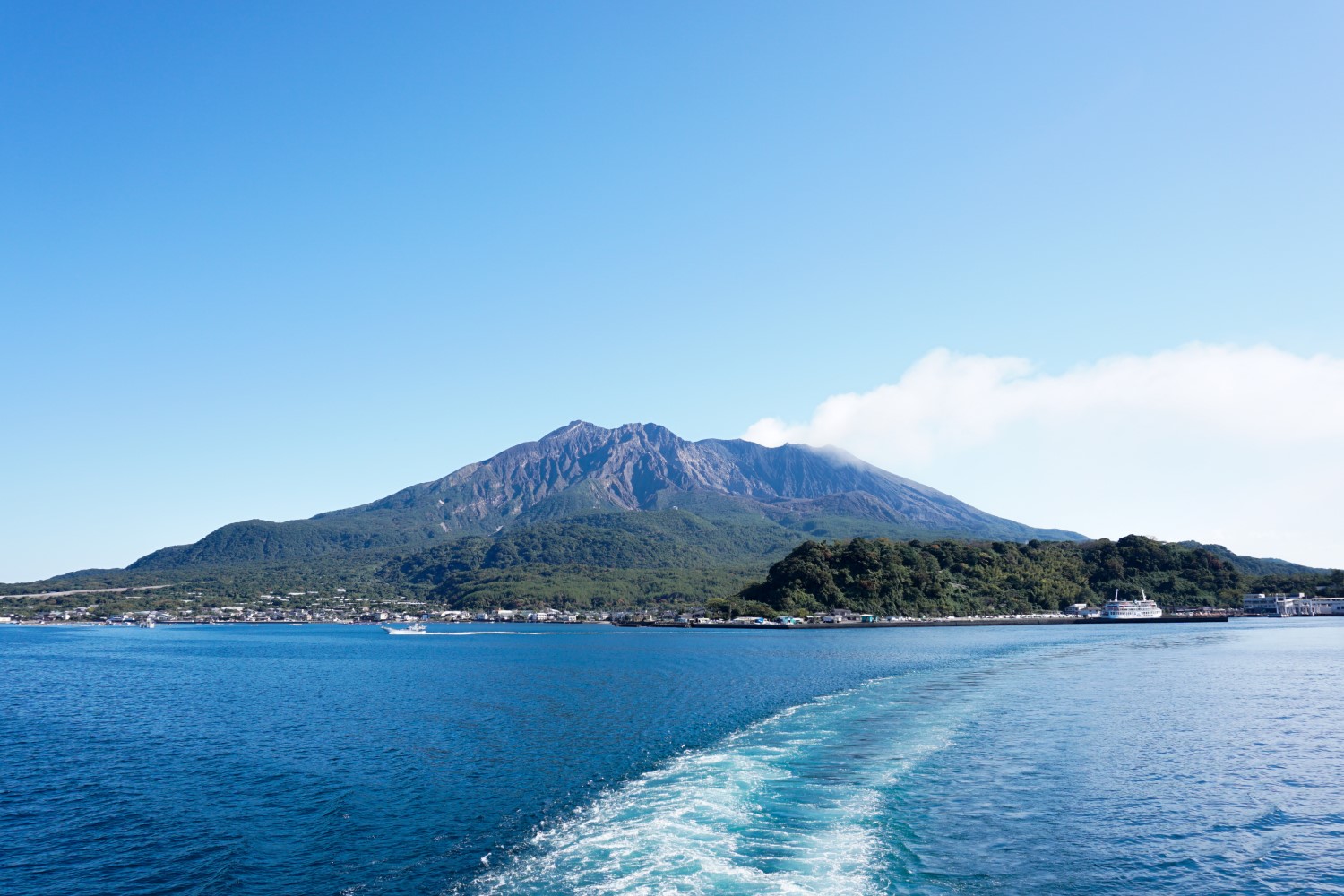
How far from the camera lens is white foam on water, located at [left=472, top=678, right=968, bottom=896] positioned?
13.9 meters

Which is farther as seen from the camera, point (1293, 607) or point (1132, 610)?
point (1293, 607)

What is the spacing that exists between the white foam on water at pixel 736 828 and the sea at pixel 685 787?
3.4 inches

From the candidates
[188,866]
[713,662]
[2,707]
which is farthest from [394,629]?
[188,866]

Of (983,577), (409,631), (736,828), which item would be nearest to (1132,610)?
(983,577)

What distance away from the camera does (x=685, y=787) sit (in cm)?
2056

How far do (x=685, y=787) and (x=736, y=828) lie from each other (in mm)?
3809

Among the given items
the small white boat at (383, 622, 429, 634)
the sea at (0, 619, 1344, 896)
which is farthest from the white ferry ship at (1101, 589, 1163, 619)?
the small white boat at (383, 622, 429, 634)

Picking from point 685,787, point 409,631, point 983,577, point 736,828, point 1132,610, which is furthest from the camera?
point 983,577

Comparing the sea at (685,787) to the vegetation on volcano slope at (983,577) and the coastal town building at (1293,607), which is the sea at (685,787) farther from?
the coastal town building at (1293,607)

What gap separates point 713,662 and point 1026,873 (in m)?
47.4

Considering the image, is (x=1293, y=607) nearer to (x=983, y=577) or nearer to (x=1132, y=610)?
(x=1132, y=610)

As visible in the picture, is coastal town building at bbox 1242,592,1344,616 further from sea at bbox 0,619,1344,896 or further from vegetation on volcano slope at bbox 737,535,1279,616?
sea at bbox 0,619,1344,896

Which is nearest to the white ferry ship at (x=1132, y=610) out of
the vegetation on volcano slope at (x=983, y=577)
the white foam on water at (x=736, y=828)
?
the vegetation on volcano slope at (x=983, y=577)

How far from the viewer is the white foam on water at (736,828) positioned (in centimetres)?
1393
